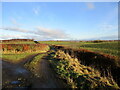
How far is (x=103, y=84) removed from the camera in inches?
214

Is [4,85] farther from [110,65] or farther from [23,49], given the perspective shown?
[23,49]

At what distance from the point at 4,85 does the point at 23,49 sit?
13906 millimetres

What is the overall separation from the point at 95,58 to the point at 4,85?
758 centimetres

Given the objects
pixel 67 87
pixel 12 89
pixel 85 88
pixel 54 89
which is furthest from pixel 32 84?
pixel 85 88

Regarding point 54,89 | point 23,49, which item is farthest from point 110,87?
point 23,49

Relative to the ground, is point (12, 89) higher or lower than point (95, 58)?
lower

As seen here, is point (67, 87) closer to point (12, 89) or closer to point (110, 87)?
point (110, 87)

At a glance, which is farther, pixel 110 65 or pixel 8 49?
pixel 8 49

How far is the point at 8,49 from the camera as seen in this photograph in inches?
709

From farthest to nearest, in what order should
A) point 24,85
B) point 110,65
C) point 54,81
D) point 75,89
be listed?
1. point 110,65
2. point 54,81
3. point 24,85
4. point 75,89

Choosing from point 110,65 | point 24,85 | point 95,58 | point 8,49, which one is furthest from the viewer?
point 8,49

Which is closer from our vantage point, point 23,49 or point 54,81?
point 54,81

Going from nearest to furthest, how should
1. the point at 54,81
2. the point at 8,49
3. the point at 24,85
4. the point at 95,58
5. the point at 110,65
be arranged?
the point at 24,85 → the point at 54,81 → the point at 110,65 → the point at 95,58 → the point at 8,49

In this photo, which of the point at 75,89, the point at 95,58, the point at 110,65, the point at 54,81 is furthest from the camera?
the point at 95,58
